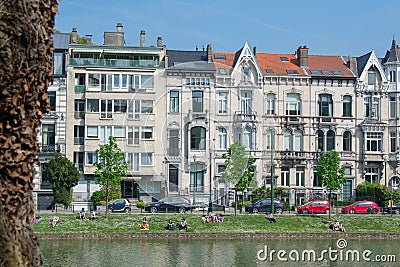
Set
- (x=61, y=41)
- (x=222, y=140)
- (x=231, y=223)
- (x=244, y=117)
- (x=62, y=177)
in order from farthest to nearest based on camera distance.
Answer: (x=244, y=117) < (x=222, y=140) < (x=61, y=41) < (x=62, y=177) < (x=231, y=223)

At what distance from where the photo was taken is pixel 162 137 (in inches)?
2559

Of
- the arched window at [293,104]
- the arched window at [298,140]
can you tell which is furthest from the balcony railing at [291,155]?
the arched window at [293,104]

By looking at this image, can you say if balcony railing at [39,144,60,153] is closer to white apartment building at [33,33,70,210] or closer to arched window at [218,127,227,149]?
white apartment building at [33,33,70,210]

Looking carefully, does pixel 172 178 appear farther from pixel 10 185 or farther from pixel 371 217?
pixel 10 185

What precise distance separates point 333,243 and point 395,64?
1226 inches

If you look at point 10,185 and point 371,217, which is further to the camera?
point 371,217

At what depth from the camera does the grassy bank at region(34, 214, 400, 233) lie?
149 feet

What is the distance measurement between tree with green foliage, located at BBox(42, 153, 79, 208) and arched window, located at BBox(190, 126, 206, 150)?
1129 cm

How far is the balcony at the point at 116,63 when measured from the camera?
64625 millimetres

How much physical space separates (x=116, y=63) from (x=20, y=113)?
5628cm

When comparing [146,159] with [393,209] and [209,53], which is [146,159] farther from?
[393,209]

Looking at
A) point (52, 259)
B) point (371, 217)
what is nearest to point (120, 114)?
point (371, 217)

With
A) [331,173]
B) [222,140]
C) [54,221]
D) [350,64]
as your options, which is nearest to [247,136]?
[222,140]

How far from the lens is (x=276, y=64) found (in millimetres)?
70062
